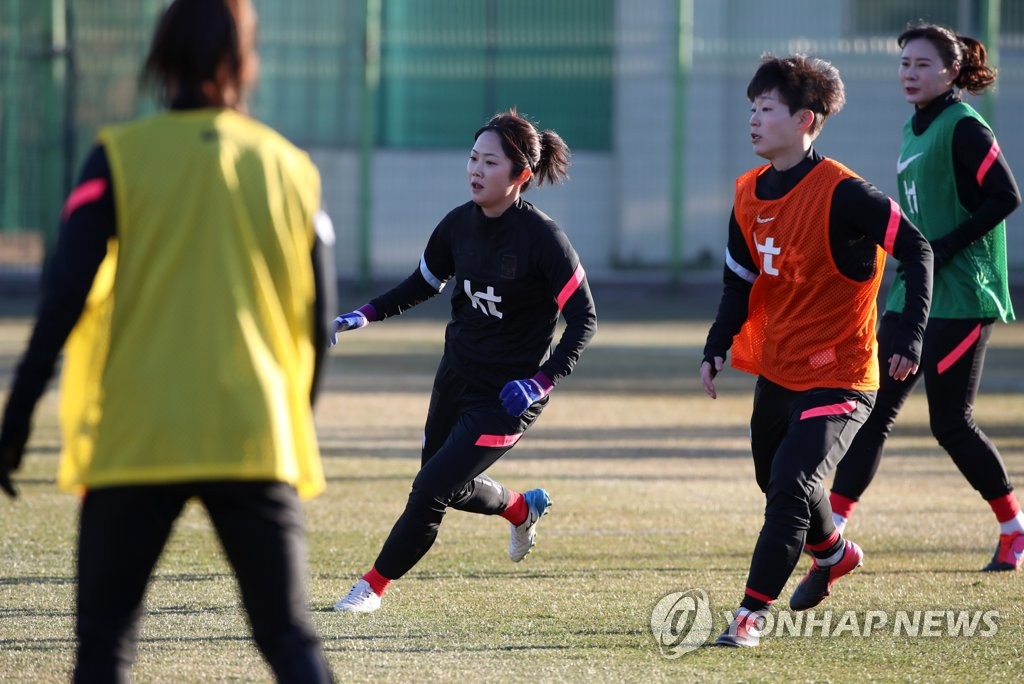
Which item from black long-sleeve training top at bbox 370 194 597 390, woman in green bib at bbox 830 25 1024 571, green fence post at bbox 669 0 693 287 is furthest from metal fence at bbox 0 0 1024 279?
black long-sleeve training top at bbox 370 194 597 390

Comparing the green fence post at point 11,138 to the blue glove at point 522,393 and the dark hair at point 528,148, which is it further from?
the blue glove at point 522,393

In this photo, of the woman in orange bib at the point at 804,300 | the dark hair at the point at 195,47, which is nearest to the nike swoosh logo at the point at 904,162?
the woman in orange bib at the point at 804,300

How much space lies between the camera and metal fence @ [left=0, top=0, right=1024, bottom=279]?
21.8 meters

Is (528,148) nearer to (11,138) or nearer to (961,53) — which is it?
(961,53)

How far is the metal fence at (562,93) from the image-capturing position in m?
21.8

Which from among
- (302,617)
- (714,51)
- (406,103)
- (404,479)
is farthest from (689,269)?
(302,617)

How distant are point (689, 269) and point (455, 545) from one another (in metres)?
15.7

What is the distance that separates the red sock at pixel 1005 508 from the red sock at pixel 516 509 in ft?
6.56

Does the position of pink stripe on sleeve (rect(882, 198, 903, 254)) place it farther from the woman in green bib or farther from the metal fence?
the metal fence

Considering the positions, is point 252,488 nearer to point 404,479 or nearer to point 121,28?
point 404,479

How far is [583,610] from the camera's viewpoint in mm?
5586

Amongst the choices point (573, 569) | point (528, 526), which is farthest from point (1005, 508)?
point (528, 526)

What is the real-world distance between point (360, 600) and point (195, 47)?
2.86 m

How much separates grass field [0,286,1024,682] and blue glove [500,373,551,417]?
75cm
